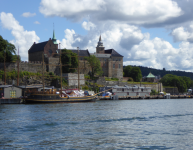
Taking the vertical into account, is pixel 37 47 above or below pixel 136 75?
above

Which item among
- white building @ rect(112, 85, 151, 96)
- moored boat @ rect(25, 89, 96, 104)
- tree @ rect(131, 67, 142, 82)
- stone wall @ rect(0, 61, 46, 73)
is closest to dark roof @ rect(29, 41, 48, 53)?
stone wall @ rect(0, 61, 46, 73)

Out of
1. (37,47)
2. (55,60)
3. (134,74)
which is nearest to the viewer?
(55,60)

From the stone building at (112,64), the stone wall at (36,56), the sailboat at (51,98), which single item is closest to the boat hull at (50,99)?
the sailboat at (51,98)

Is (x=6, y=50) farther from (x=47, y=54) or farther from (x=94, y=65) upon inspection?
(x=94, y=65)

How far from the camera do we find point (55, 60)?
300ft

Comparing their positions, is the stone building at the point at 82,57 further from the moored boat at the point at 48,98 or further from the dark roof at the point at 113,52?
the moored boat at the point at 48,98

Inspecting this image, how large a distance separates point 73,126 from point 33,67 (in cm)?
5908

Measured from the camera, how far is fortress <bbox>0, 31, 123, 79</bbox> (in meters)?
82.0

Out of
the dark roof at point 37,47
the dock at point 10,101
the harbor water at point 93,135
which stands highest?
the dark roof at point 37,47

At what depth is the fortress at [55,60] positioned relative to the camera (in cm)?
8203

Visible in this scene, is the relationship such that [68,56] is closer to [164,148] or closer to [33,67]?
[33,67]

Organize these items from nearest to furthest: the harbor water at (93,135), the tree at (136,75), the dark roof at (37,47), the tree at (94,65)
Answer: the harbor water at (93,135), the dark roof at (37,47), the tree at (94,65), the tree at (136,75)

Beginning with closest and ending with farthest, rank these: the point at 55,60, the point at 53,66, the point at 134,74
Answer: the point at 53,66
the point at 55,60
the point at 134,74

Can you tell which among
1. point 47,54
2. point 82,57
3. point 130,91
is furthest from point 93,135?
point 82,57
